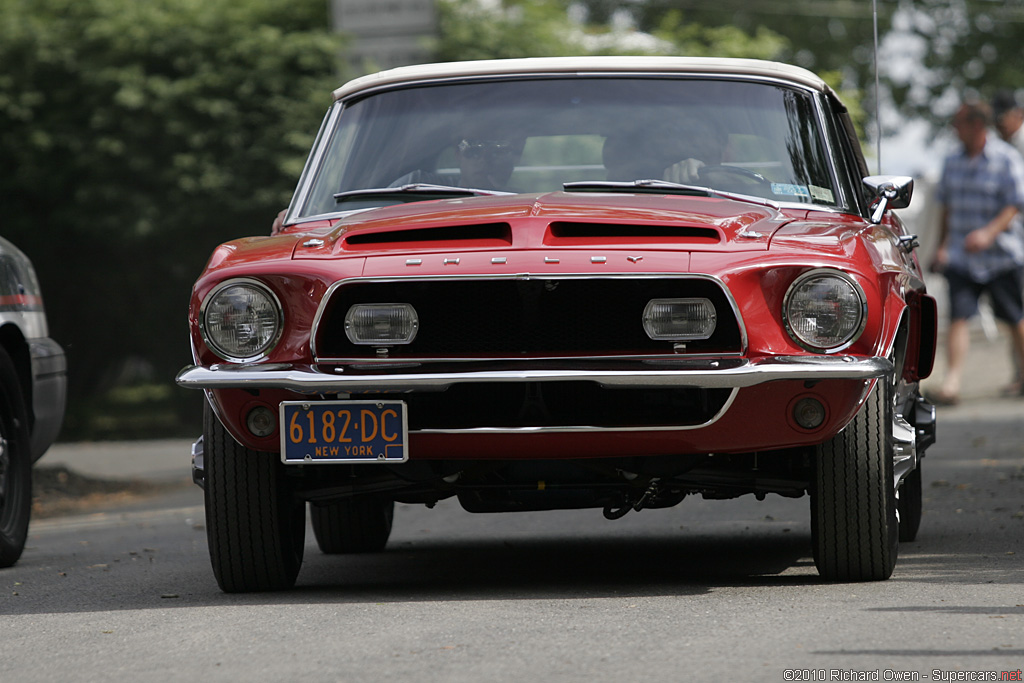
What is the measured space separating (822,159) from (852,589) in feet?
5.26

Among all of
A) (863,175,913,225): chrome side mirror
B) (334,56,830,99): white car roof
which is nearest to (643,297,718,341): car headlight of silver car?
(863,175,913,225): chrome side mirror

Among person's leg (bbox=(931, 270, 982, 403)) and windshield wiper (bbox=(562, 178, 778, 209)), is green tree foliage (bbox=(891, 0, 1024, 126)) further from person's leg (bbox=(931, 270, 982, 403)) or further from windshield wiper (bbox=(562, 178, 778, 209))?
windshield wiper (bbox=(562, 178, 778, 209))

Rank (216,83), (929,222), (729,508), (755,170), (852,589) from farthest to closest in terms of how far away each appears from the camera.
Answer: (929,222) < (216,83) < (729,508) < (755,170) < (852,589)

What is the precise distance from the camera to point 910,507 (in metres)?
6.10

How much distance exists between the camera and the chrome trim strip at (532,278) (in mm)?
4418

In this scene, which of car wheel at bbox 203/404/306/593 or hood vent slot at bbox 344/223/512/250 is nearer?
hood vent slot at bbox 344/223/512/250

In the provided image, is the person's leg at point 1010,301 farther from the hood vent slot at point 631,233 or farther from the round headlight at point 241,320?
the round headlight at point 241,320

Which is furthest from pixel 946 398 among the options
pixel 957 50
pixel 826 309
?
pixel 957 50

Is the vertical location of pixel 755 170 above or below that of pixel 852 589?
above

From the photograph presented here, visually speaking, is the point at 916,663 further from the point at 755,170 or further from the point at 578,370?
the point at 755,170

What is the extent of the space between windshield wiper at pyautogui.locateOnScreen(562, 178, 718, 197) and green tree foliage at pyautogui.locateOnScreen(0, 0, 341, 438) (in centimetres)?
810

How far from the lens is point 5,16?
46.6 ft

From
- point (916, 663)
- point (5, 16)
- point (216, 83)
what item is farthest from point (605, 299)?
point (5, 16)

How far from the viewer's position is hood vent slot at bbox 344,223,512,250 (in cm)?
467
